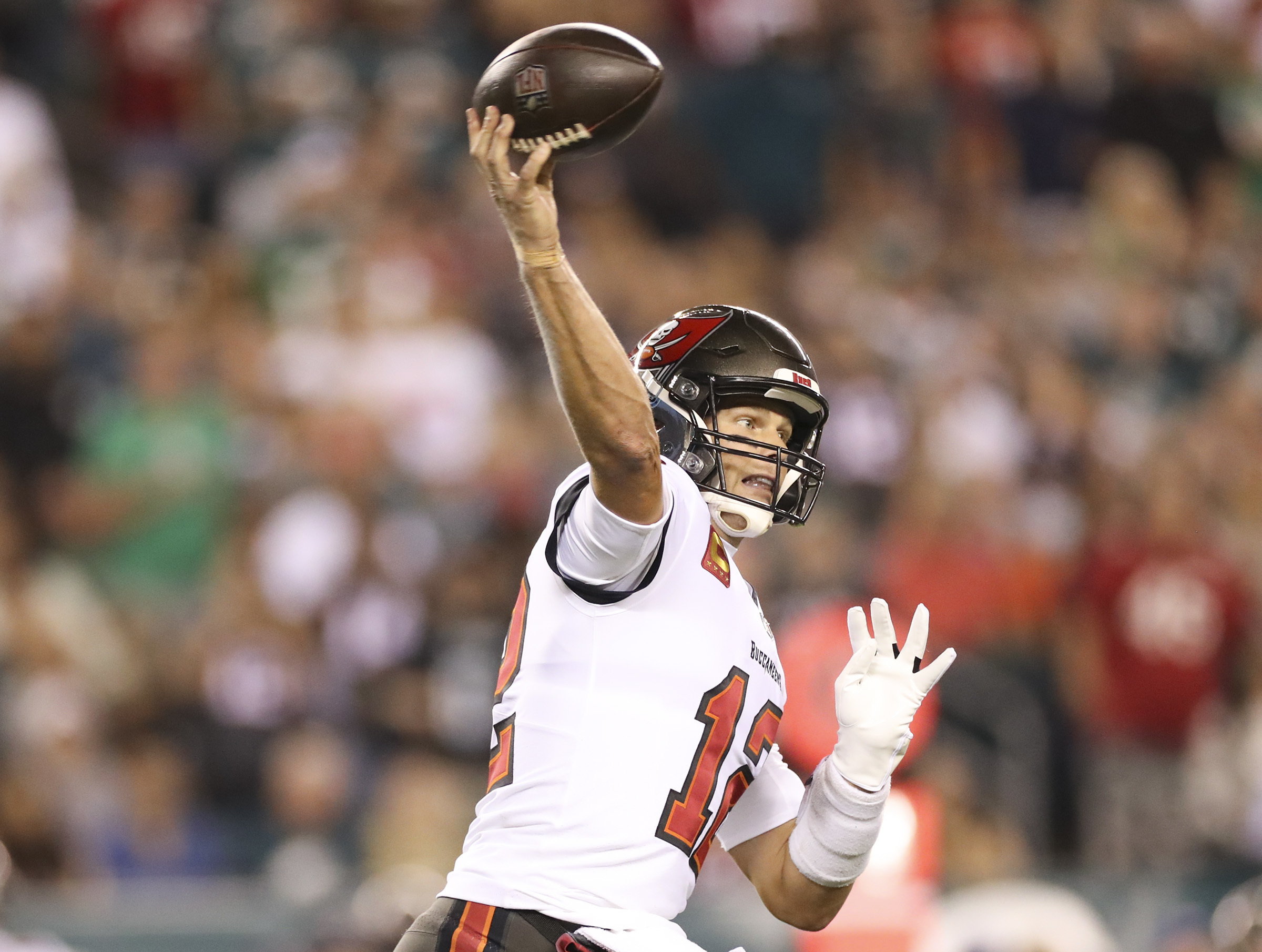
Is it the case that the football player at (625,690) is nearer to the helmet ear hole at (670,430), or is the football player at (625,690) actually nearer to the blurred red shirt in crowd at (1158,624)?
the helmet ear hole at (670,430)

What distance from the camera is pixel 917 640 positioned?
387 cm

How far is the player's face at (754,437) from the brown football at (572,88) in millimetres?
664

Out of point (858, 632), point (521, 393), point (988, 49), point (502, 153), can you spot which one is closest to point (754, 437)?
point (858, 632)

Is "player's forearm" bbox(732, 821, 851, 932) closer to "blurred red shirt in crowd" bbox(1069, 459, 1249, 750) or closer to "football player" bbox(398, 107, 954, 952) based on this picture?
"football player" bbox(398, 107, 954, 952)

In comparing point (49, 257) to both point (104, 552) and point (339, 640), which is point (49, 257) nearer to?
point (104, 552)

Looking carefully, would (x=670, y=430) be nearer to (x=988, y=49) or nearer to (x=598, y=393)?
(x=598, y=393)

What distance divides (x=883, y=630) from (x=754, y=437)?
0.51 metres

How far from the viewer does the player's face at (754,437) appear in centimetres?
396

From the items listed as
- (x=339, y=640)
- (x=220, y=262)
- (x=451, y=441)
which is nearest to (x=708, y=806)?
(x=339, y=640)

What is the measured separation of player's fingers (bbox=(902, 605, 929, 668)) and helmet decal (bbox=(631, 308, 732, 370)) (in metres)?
0.76

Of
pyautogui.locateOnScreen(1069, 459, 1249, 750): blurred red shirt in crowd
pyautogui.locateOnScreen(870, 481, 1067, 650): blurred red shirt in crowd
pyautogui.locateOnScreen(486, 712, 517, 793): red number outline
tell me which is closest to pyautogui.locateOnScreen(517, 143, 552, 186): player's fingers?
pyautogui.locateOnScreen(486, 712, 517, 793): red number outline

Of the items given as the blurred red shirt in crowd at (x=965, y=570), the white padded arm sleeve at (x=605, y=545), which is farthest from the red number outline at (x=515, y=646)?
the blurred red shirt in crowd at (x=965, y=570)

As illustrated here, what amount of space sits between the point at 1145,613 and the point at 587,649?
599cm

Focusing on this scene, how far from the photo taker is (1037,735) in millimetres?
8625
